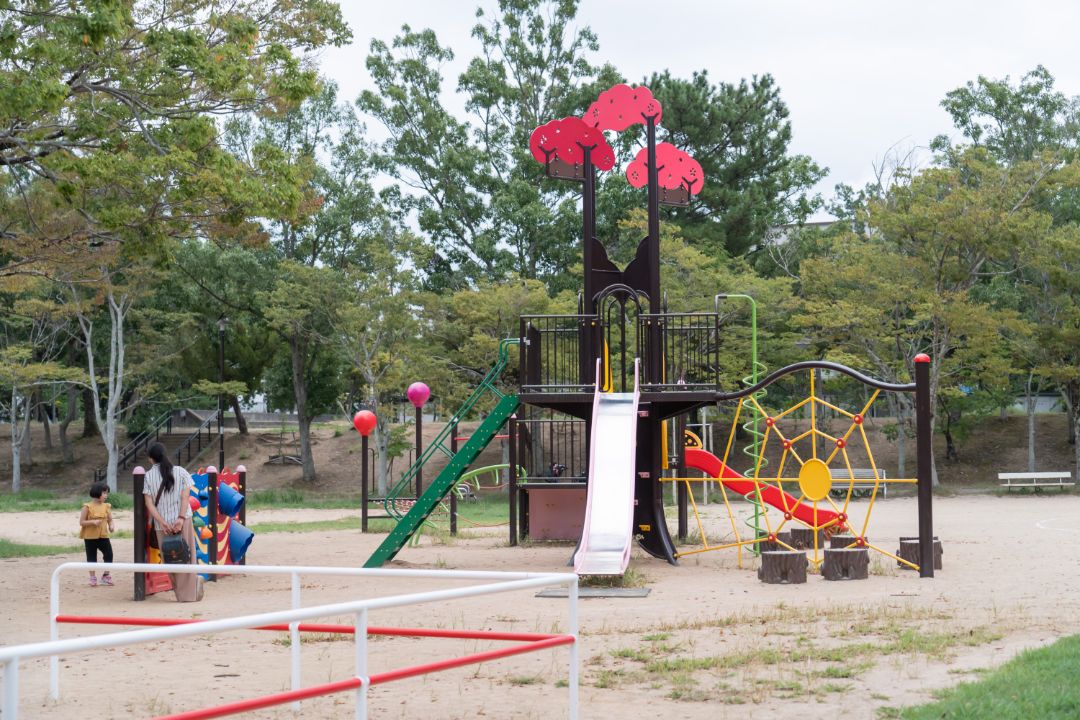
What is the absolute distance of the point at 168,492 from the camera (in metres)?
11.9

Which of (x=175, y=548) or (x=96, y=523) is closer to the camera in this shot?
(x=175, y=548)

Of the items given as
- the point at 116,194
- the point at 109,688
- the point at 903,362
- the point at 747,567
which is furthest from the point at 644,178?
the point at 903,362

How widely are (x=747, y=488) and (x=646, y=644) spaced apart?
321 inches

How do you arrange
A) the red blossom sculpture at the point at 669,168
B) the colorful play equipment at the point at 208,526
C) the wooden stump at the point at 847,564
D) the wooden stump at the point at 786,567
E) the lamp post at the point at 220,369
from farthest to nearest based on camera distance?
the lamp post at the point at 220,369 → the red blossom sculpture at the point at 669,168 → the wooden stump at the point at 847,564 → the wooden stump at the point at 786,567 → the colorful play equipment at the point at 208,526

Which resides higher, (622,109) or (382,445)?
→ (622,109)

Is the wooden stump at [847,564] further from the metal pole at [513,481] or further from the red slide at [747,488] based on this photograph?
the metal pole at [513,481]

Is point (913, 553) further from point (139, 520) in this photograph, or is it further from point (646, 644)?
point (139, 520)

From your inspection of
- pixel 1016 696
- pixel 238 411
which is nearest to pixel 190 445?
pixel 238 411

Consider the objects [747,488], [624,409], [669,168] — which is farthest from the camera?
[669,168]

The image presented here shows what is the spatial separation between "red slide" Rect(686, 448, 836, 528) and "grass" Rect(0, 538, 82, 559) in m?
10.2

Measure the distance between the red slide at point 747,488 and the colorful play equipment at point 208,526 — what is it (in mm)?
6539

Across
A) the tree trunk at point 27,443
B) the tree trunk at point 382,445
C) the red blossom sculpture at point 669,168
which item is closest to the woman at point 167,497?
the red blossom sculpture at point 669,168

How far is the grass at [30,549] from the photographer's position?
1814cm

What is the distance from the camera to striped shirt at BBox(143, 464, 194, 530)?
11.9 meters
